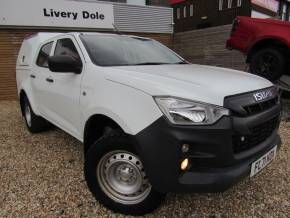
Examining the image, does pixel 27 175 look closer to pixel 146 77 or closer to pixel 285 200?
pixel 146 77

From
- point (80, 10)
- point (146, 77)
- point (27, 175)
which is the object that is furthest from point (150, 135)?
point (80, 10)

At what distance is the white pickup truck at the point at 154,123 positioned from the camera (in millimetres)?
2100

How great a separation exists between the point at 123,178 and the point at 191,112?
0.97m

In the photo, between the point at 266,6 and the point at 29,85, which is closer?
the point at 29,85

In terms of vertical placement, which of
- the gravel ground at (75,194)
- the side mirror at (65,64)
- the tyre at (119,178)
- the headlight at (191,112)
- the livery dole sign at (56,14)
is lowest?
the gravel ground at (75,194)

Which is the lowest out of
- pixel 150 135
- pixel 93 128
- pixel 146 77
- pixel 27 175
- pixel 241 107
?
pixel 27 175

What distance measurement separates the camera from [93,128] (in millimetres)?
2953

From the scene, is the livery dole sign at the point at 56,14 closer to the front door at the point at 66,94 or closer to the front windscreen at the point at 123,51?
the front door at the point at 66,94

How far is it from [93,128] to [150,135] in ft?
3.24

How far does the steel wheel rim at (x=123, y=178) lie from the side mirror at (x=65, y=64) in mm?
1036

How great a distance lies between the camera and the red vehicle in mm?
5867

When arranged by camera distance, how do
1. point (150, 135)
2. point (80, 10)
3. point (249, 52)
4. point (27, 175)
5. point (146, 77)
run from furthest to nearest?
point (80, 10)
point (249, 52)
point (27, 175)
point (146, 77)
point (150, 135)

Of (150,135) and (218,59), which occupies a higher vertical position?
(150,135)

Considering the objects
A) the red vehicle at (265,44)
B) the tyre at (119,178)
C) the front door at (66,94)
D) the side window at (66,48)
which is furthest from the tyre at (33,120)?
the red vehicle at (265,44)
